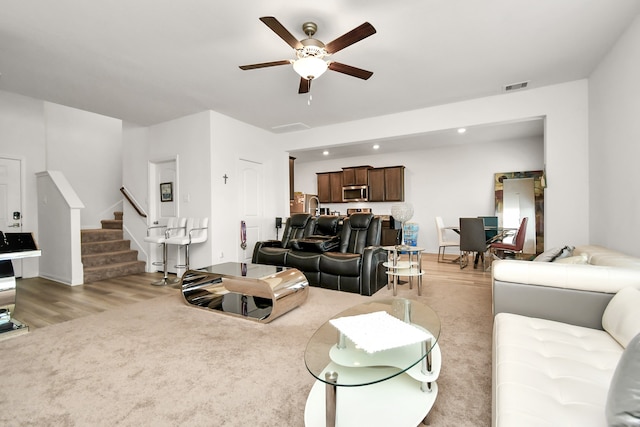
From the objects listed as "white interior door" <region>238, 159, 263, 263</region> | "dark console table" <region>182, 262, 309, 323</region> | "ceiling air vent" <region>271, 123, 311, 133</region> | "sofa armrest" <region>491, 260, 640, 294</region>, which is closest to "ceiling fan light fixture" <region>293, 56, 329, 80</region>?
"dark console table" <region>182, 262, 309, 323</region>

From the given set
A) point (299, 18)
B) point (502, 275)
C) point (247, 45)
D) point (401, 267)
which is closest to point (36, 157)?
point (247, 45)


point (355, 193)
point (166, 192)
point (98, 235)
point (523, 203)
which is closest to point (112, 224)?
point (98, 235)

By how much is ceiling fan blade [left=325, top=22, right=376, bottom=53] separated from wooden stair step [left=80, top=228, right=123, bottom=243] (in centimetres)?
525

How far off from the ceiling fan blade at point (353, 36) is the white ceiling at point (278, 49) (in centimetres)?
29

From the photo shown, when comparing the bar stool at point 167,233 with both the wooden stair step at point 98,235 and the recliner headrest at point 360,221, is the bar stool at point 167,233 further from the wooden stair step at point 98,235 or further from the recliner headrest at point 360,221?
the recliner headrest at point 360,221

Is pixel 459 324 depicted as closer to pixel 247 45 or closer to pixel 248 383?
pixel 248 383

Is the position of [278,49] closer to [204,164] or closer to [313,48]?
[313,48]

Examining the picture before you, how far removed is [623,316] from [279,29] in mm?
2683

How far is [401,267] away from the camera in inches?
142

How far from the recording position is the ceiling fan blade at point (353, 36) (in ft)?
6.71

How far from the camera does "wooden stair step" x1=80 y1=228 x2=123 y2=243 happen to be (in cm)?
517

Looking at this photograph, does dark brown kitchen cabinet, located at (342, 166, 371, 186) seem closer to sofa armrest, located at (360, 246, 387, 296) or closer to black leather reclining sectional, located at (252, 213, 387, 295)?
black leather reclining sectional, located at (252, 213, 387, 295)

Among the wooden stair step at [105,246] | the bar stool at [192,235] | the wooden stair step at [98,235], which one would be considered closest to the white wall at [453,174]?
the bar stool at [192,235]

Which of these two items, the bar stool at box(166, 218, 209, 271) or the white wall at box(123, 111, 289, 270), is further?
the white wall at box(123, 111, 289, 270)
